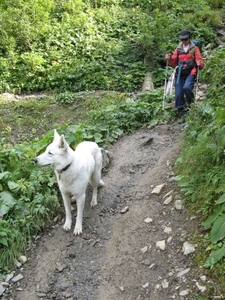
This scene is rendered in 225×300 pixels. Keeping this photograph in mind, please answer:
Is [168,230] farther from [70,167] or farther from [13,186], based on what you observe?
[13,186]

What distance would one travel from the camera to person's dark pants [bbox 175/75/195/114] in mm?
8633

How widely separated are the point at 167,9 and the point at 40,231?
15482 mm

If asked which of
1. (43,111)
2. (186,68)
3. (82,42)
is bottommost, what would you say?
(43,111)

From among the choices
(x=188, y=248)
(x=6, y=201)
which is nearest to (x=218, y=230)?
(x=188, y=248)

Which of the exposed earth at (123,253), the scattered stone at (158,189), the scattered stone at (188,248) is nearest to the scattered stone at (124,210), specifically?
the exposed earth at (123,253)

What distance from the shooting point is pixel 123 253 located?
16.1 ft

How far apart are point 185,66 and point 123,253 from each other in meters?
5.29

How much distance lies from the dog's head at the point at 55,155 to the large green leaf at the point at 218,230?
2.24 m

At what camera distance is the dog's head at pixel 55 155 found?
16.4ft

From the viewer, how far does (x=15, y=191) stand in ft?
19.3

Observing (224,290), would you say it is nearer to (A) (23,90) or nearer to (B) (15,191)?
(B) (15,191)

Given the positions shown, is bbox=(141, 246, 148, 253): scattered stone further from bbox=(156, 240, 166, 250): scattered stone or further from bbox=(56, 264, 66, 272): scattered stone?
bbox=(56, 264, 66, 272): scattered stone

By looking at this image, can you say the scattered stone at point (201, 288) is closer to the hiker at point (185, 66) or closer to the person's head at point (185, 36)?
the hiker at point (185, 66)

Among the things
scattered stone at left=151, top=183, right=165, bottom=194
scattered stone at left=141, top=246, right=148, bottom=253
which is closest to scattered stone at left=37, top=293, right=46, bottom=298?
scattered stone at left=141, top=246, right=148, bottom=253
